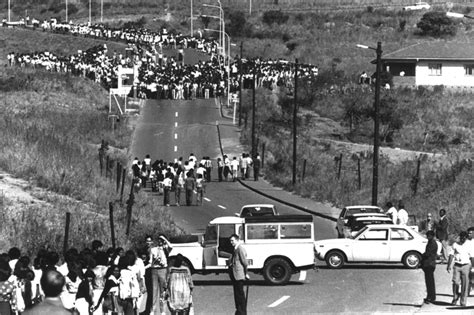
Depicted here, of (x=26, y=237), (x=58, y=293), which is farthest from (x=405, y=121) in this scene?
(x=58, y=293)

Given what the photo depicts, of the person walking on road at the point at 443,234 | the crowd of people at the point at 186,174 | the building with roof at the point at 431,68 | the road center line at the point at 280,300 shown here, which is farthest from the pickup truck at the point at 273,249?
the building with roof at the point at 431,68

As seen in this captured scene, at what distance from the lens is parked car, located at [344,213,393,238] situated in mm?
35844

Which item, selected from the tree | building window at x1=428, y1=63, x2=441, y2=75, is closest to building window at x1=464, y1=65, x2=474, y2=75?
building window at x1=428, y1=63, x2=441, y2=75

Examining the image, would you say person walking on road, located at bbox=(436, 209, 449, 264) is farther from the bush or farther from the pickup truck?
the bush

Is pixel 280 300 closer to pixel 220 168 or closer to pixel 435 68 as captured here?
pixel 220 168

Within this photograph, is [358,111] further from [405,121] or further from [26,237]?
[26,237]

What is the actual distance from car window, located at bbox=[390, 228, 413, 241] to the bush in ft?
461

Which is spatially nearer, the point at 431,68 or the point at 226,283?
the point at 226,283

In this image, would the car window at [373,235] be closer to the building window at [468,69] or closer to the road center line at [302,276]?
the road center line at [302,276]

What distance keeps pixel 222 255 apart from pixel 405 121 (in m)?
63.3

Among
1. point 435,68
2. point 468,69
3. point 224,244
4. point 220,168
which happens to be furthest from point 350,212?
point 468,69

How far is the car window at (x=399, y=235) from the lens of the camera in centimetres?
3306

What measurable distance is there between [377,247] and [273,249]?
14.3 feet

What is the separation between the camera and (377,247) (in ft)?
109
